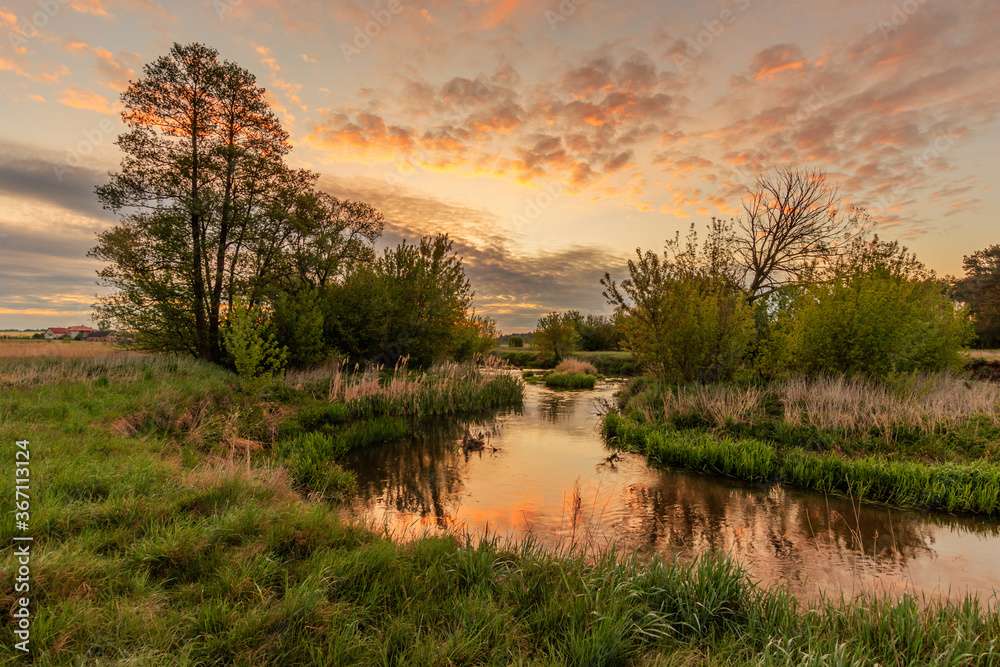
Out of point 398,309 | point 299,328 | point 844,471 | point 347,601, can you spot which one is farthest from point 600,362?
point 347,601

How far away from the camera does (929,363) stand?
811 inches

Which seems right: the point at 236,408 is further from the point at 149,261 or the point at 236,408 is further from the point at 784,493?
the point at 784,493

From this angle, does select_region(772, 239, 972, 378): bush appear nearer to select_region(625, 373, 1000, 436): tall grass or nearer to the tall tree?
select_region(625, 373, 1000, 436): tall grass

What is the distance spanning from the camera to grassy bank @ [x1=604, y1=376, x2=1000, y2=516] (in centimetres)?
1011

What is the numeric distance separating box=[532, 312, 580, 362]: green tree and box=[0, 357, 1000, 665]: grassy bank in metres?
47.4

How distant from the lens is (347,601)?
446 centimetres

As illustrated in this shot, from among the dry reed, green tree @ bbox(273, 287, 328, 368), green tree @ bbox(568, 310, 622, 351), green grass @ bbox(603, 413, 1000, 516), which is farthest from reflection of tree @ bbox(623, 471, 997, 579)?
green tree @ bbox(568, 310, 622, 351)

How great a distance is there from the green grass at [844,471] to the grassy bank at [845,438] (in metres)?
0.02

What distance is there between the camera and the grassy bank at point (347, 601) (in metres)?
3.68

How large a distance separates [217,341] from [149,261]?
4.81m

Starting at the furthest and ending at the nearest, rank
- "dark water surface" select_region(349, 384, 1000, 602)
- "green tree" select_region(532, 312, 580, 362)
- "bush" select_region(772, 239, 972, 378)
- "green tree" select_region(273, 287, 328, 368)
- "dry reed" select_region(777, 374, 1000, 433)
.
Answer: "green tree" select_region(532, 312, 580, 362) → "green tree" select_region(273, 287, 328, 368) → "bush" select_region(772, 239, 972, 378) → "dry reed" select_region(777, 374, 1000, 433) → "dark water surface" select_region(349, 384, 1000, 602)

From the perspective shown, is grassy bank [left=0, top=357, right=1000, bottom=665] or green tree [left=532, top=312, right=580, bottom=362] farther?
green tree [left=532, top=312, right=580, bottom=362]

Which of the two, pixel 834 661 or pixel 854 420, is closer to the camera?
pixel 834 661

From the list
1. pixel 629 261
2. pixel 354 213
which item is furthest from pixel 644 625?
pixel 354 213
